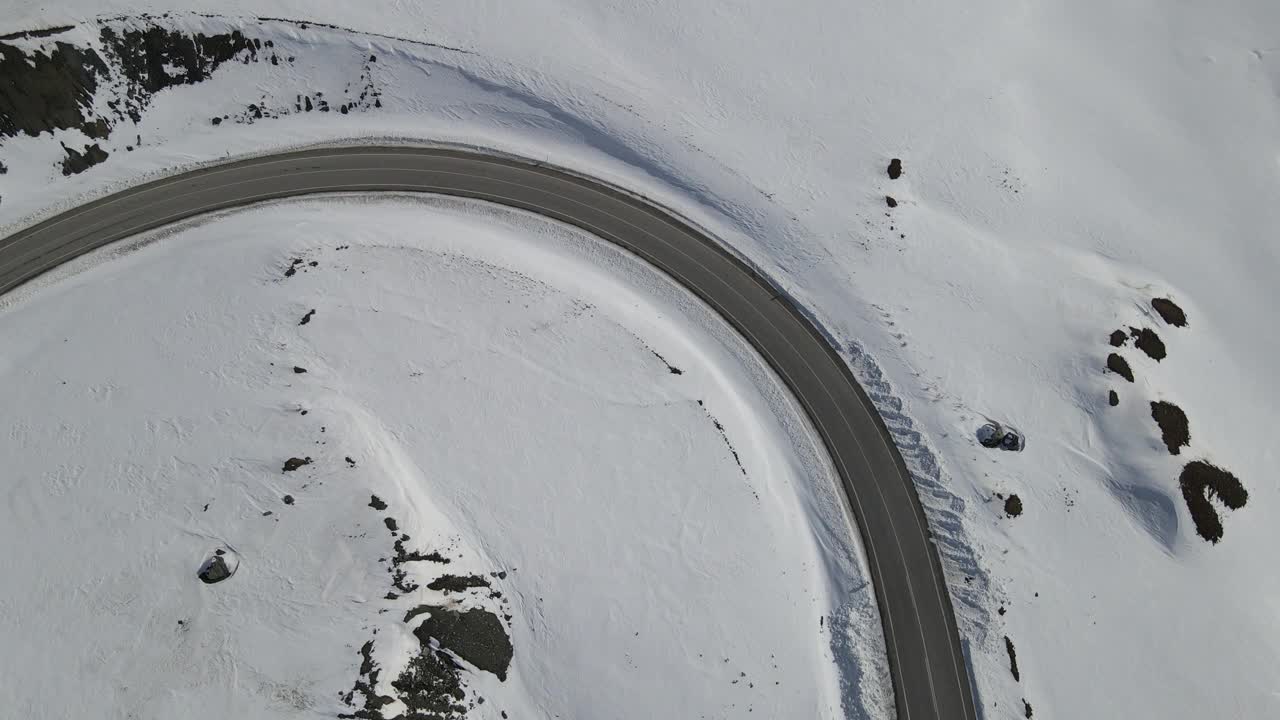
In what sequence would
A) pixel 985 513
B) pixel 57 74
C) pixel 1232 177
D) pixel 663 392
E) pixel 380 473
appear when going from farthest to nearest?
pixel 1232 177 → pixel 57 74 → pixel 663 392 → pixel 985 513 → pixel 380 473

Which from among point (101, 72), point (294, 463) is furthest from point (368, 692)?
point (101, 72)

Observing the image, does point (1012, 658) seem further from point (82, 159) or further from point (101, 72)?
point (101, 72)

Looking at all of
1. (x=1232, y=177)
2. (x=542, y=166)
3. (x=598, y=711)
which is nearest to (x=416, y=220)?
(x=542, y=166)

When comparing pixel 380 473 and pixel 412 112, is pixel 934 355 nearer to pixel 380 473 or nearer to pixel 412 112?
pixel 380 473

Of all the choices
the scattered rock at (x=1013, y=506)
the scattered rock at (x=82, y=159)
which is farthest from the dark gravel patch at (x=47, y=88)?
the scattered rock at (x=1013, y=506)

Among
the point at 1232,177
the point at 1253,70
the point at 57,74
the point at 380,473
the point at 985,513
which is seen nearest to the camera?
the point at 380,473

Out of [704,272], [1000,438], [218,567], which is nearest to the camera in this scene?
[218,567]

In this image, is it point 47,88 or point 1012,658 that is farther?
point 47,88
